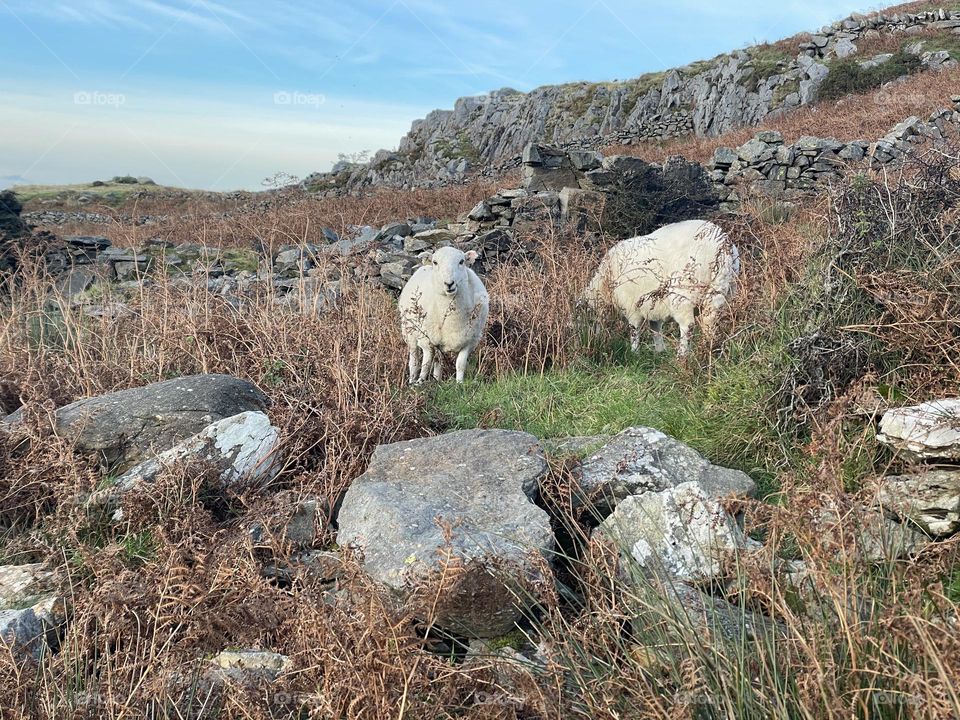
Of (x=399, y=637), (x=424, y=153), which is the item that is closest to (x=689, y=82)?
(x=424, y=153)

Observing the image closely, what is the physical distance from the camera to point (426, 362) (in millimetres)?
8156

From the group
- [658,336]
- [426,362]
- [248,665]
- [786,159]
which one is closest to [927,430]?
[248,665]

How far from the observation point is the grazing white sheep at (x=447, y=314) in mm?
7879

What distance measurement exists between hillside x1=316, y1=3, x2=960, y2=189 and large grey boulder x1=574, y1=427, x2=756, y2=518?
2926cm

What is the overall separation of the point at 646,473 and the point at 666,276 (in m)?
4.44

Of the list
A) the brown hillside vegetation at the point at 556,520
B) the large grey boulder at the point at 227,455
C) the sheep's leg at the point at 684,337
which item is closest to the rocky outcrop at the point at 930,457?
the brown hillside vegetation at the point at 556,520

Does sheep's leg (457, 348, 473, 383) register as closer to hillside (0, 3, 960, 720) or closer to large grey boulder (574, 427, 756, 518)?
hillside (0, 3, 960, 720)

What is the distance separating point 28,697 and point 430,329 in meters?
5.33

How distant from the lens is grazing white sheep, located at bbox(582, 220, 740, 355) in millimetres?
8258

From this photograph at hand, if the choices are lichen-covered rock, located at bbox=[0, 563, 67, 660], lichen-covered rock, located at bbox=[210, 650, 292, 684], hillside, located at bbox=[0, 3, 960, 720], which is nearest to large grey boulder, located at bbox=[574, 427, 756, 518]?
hillside, located at bbox=[0, 3, 960, 720]

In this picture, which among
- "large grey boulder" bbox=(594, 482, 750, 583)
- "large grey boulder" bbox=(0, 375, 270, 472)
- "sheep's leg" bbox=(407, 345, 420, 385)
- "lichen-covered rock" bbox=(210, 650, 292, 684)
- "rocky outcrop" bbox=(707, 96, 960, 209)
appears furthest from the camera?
"rocky outcrop" bbox=(707, 96, 960, 209)

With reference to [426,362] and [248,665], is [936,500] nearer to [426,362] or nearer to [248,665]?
[248,665]

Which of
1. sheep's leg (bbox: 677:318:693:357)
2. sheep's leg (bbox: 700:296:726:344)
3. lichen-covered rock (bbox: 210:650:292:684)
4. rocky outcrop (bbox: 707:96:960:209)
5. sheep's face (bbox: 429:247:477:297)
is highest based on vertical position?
rocky outcrop (bbox: 707:96:960:209)

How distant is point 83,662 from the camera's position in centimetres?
347
